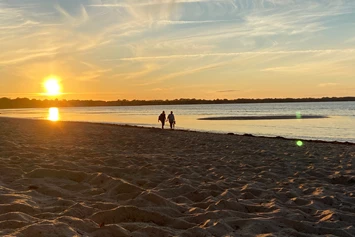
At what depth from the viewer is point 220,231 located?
4363mm

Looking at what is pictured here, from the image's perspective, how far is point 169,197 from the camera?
19.5ft

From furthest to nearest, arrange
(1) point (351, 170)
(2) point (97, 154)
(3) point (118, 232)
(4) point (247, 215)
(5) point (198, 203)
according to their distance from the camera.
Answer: (2) point (97, 154)
(1) point (351, 170)
(5) point (198, 203)
(4) point (247, 215)
(3) point (118, 232)

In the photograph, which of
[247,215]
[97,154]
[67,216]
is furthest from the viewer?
[97,154]

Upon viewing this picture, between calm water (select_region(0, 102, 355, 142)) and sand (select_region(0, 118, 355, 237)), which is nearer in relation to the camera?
sand (select_region(0, 118, 355, 237))

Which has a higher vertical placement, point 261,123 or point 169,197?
point 169,197

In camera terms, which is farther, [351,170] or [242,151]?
[242,151]

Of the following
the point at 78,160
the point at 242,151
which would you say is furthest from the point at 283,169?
the point at 78,160

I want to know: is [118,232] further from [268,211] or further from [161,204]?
[268,211]

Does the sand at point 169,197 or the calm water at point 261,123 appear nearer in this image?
the sand at point 169,197

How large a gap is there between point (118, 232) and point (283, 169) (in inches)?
244

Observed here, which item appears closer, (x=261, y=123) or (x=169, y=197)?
(x=169, y=197)

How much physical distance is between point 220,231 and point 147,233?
0.94 metres

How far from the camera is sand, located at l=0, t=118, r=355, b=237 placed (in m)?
4.40

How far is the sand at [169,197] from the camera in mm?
4402
